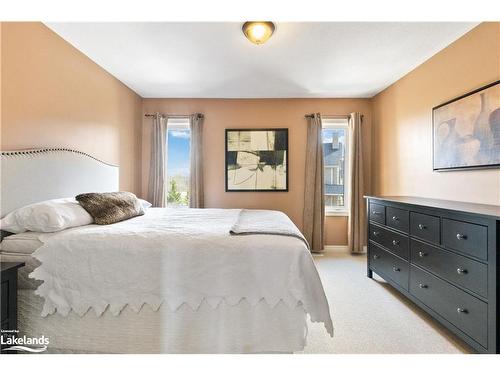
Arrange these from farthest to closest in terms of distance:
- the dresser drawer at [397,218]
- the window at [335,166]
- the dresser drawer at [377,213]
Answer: the window at [335,166], the dresser drawer at [377,213], the dresser drawer at [397,218]

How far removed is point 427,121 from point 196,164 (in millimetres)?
3059

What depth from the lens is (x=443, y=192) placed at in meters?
2.54

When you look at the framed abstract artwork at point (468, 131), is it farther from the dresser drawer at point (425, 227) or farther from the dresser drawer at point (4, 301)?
the dresser drawer at point (4, 301)

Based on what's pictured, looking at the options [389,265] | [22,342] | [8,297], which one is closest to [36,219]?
[8,297]

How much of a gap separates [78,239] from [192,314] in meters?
0.84

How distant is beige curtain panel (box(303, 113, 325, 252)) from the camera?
3955mm

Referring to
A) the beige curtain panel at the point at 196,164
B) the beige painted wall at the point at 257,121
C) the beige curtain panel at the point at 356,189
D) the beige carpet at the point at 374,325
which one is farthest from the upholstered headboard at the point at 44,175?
the beige curtain panel at the point at 356,189

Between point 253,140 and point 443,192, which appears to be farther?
point 253,140

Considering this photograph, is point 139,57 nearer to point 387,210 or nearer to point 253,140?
point 253,140

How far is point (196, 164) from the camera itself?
3.98 meters

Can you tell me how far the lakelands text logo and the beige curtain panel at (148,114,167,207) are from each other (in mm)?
2521

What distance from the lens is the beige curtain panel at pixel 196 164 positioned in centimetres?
396

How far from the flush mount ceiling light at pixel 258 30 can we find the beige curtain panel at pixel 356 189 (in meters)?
2.29
